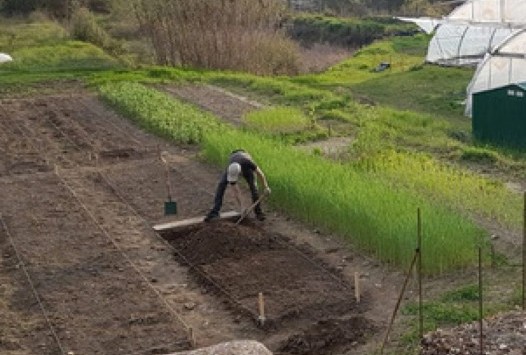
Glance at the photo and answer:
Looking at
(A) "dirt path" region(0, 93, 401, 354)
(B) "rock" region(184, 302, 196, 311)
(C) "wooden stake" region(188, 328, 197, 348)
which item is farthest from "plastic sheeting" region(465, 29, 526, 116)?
(C) "wooden stake" region(188, 328, 197, 348)

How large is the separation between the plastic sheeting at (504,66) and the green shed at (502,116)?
1501mm

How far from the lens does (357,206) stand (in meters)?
9.79

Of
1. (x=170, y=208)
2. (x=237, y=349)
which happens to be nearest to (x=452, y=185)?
(x=170, y=208)

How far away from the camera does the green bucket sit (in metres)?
11.6

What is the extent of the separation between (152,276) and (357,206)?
2.49 meters

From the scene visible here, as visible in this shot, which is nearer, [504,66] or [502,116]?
[502,116]

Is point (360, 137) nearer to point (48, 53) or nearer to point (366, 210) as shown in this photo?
point (366, 210)

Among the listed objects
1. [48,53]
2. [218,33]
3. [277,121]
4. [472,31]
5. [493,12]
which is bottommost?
[277,121]

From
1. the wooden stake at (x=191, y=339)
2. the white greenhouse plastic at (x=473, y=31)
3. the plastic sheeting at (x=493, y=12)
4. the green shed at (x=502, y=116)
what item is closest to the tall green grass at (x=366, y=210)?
the wooden stake at (x=191, y=339)

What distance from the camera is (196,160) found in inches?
574

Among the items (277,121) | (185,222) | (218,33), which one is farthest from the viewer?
(218,33)

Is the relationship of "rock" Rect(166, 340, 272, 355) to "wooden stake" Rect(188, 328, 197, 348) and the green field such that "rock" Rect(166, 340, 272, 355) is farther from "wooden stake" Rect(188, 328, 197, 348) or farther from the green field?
the green field

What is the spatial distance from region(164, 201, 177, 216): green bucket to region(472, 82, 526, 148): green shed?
20.8ft

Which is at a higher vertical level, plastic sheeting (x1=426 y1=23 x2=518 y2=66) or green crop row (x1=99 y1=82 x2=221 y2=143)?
plastic sheeting (x1=426 y1=23 x2=518 y2=66)
